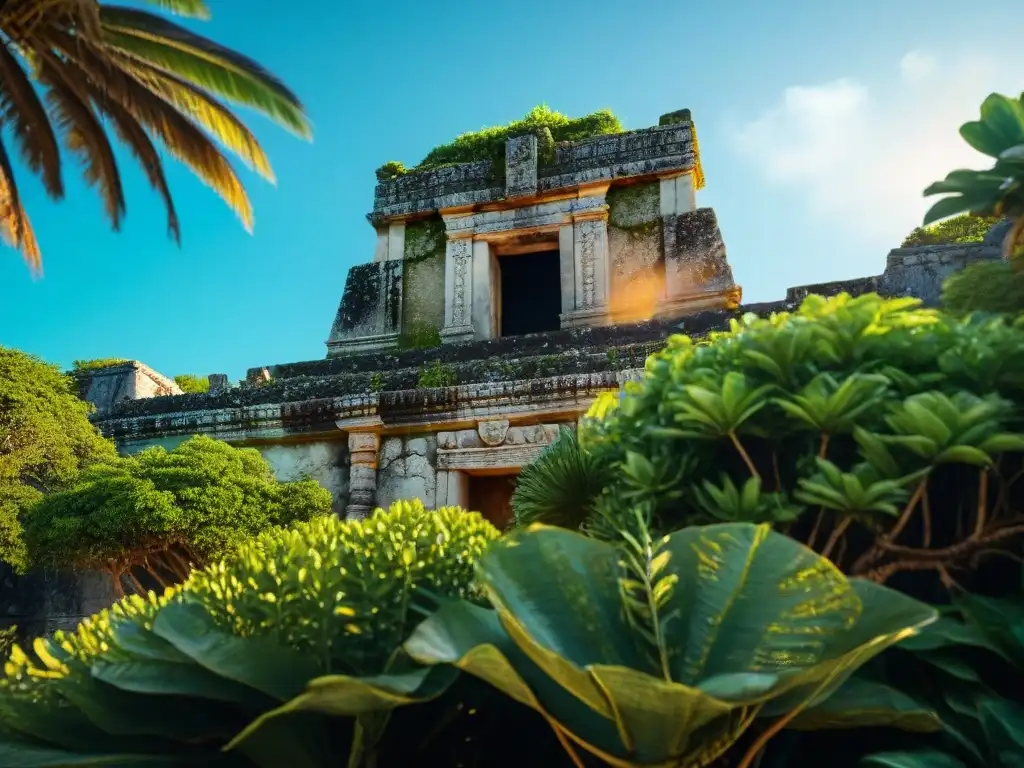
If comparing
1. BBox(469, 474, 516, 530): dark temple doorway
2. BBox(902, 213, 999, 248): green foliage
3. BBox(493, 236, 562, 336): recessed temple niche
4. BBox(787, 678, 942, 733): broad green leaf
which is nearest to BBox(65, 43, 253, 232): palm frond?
BBox(493, 236, 562, 336): recessed temple niche

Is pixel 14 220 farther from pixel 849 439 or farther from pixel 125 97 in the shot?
pixel 849 439

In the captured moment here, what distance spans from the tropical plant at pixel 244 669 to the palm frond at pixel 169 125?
8697 mm

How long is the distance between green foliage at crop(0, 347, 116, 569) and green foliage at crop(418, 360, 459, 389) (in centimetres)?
289

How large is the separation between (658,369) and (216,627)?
1.29 metres

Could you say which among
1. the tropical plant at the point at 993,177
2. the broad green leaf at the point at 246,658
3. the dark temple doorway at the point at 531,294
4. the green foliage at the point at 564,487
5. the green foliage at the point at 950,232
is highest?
the green foliage at the point at 950,232

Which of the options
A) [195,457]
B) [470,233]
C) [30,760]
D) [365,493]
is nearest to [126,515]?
[195,457]

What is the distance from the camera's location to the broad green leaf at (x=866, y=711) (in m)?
1.27

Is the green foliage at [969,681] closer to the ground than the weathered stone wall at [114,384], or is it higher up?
closer to the ground

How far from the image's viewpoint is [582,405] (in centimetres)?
636

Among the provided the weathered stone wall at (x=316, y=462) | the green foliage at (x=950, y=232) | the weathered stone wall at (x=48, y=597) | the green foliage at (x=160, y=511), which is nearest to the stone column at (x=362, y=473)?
the weathered stone wall at (x=316, y=462)

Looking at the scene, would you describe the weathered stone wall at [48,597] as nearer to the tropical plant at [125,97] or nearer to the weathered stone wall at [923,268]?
the tropical plant at [125,97]

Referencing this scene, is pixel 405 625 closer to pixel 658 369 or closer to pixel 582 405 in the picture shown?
pixel 658 369

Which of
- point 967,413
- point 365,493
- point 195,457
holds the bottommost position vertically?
point 365,493

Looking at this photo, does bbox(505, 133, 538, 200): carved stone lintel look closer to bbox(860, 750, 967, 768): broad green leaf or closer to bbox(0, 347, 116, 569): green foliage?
bbox(0, 347, 116, 569): green foliage
